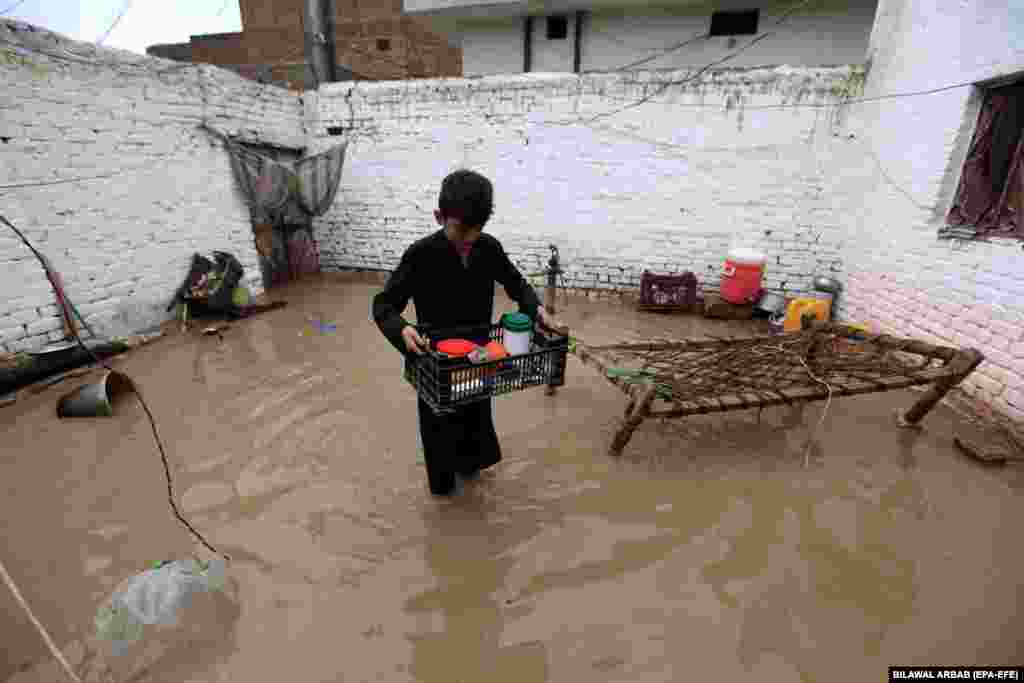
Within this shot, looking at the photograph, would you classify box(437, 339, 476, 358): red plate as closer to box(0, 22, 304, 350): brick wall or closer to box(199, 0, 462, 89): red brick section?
box(0, 22, 304, 350): brick wall

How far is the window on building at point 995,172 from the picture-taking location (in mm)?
3436

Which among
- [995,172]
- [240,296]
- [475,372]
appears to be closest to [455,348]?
[475,372]

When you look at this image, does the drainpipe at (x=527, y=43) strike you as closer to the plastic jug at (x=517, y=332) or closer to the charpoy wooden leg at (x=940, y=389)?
the charpoy wooden leg at (x=940, y=389)

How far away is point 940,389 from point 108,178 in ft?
22.2

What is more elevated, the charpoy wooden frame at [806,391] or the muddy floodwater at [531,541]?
the charpoy wooden frame at [806,391]

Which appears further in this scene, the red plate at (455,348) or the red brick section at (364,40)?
the red brick section at (364,40)

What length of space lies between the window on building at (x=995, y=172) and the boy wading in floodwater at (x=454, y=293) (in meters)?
3.83

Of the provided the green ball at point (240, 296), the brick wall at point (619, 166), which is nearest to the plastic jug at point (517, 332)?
the brick wall at point (619, 166)

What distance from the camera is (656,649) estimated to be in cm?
176

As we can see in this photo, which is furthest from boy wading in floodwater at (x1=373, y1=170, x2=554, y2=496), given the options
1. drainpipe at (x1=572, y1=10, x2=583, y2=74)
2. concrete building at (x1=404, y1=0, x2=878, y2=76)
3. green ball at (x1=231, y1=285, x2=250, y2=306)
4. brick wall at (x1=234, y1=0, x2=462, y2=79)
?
brick wall at (x1=234, y1=0, x2=462, y2=79)

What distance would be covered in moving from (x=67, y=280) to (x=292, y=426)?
108 inches

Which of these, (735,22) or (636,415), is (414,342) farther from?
(735,22)

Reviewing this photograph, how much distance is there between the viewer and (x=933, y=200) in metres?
3.96

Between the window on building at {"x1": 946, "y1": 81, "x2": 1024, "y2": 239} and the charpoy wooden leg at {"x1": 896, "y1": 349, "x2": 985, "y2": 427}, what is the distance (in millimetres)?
1219
